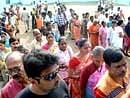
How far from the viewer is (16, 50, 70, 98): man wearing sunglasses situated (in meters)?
2.77

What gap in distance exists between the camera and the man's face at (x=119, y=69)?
3.22 m

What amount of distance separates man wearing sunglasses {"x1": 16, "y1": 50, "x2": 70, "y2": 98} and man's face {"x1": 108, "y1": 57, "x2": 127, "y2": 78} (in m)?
0.58

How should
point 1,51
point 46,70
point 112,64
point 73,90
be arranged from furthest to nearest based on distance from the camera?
point 1,51, point 73,90, point 112,64, point 46,70

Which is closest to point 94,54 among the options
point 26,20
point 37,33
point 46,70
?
point 46,70

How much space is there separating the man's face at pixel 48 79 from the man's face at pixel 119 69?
60 centimetres

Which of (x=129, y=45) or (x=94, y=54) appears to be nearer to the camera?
(x=94, y=54)

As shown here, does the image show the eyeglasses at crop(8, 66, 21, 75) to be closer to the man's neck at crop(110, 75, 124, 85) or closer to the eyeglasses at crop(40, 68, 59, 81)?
the eyeglasses at crop(40, 68, 59, 81)

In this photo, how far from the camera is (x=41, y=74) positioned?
279 cm

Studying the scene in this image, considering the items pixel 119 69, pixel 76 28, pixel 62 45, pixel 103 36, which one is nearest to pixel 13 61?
pixel 119 69

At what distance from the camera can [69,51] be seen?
20.6 feet

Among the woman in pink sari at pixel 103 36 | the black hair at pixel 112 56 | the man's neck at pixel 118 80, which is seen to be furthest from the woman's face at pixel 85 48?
the woman in pink sari at pixel 103 36

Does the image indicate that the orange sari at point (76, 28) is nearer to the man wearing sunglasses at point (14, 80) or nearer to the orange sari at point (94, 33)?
the orange sari at point (94, 33)

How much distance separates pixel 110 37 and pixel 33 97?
8.64m

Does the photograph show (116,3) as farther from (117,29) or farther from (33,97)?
(33,97)
